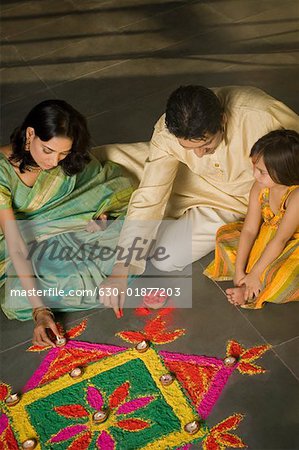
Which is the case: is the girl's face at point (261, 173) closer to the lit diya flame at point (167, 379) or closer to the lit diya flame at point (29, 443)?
the lit diya flame at point (167, 379)

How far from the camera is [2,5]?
5.76 metres

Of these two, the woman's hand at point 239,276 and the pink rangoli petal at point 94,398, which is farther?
the woman's hand at point 239,276

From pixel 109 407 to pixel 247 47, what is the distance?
2.61 meters

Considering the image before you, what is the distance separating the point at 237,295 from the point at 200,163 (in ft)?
1.73

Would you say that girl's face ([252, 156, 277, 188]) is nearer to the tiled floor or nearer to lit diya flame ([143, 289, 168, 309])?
the tiled floor

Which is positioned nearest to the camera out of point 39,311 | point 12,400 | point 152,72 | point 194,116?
point 194,116

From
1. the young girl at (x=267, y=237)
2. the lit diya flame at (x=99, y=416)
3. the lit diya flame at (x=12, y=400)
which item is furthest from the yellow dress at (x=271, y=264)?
the lit diya flame at (x=12, y=400)

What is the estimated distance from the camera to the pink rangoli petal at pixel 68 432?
2467mm

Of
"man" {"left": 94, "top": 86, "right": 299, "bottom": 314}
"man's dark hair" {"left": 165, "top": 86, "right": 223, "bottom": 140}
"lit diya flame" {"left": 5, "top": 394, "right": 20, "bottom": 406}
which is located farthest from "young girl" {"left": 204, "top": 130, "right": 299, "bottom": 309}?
"lit diya flame" {"left": 5, "top": 394, "right": 20, "bottom": 406}

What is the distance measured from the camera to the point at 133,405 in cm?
253

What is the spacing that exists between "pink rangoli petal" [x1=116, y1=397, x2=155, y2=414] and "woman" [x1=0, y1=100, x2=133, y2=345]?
1.44ft

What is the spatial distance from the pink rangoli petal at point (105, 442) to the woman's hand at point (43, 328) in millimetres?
479

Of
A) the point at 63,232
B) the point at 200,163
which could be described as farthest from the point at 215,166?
the point at 63,232

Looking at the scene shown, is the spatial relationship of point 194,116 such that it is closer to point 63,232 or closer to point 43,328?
point 63,232
